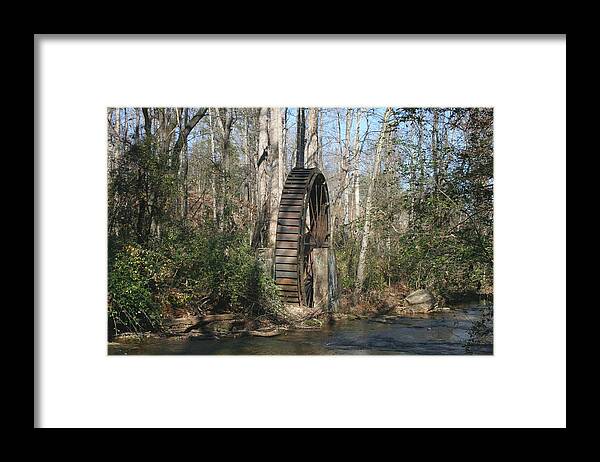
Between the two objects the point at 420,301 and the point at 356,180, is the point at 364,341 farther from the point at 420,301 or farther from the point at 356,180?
the point at 356,180

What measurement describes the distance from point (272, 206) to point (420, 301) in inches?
63.4

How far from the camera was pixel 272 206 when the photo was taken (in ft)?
23.0

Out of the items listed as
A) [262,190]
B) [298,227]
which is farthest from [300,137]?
[298,227]

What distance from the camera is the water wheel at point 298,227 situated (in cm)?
691

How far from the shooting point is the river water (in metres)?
6.41

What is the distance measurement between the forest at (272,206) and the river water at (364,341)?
0.57 feet

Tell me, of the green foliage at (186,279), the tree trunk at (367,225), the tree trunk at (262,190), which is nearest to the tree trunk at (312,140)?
the tree trunk at (262,190)

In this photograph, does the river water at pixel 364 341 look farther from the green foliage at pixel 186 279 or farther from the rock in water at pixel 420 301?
the green foliage at pixel 186 279

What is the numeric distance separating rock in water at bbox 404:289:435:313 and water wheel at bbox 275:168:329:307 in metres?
0.88

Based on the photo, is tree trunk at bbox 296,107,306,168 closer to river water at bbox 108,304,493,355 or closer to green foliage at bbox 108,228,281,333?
green foliage at bbox 108,228,281,333

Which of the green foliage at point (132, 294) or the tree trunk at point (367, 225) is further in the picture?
the tree trunk at point (367, 225)
